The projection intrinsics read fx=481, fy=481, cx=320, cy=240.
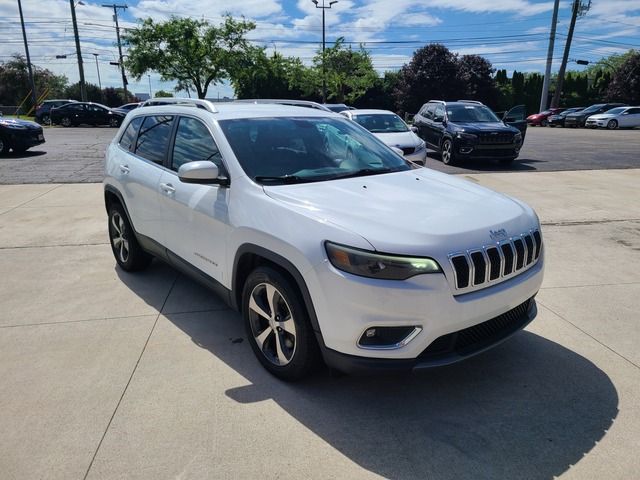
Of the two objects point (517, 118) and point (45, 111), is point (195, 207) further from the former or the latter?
point (45, 111)

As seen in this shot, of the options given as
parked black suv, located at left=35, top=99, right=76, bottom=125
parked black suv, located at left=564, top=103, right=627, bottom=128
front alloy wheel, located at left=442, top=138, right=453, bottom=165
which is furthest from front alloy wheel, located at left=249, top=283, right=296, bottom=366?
parked black suv, located at left=564, top=103, right=627, bottom=128

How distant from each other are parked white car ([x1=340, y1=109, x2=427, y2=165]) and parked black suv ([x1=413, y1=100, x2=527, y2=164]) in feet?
4.85

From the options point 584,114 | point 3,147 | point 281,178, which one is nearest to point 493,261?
point 281,178

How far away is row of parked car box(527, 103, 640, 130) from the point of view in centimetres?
2966

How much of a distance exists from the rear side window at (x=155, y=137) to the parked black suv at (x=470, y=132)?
9.62m

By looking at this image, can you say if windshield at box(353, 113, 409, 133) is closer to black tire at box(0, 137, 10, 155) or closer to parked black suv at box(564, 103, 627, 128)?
black tire at box(0, 137, 10, 155)

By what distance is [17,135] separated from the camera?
1440cm

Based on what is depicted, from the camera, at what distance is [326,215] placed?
2652 millimetres

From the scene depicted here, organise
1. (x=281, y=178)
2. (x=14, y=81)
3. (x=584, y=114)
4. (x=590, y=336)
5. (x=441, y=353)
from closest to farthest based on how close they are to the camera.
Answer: (x=441, y=353) < (x=281, y=178) < (x=590, y=336) < (x=584, y=114) < (x=14, y=81)

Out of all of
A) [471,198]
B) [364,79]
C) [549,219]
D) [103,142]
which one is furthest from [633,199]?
[364,79]

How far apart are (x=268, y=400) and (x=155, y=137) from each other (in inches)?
103

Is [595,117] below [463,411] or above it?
above

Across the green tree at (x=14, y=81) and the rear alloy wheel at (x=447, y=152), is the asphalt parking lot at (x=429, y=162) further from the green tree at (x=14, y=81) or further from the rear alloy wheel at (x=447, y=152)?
the green tree at (x=14, y=81)

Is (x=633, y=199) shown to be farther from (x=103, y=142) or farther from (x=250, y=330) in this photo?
(x=103, y=142)
